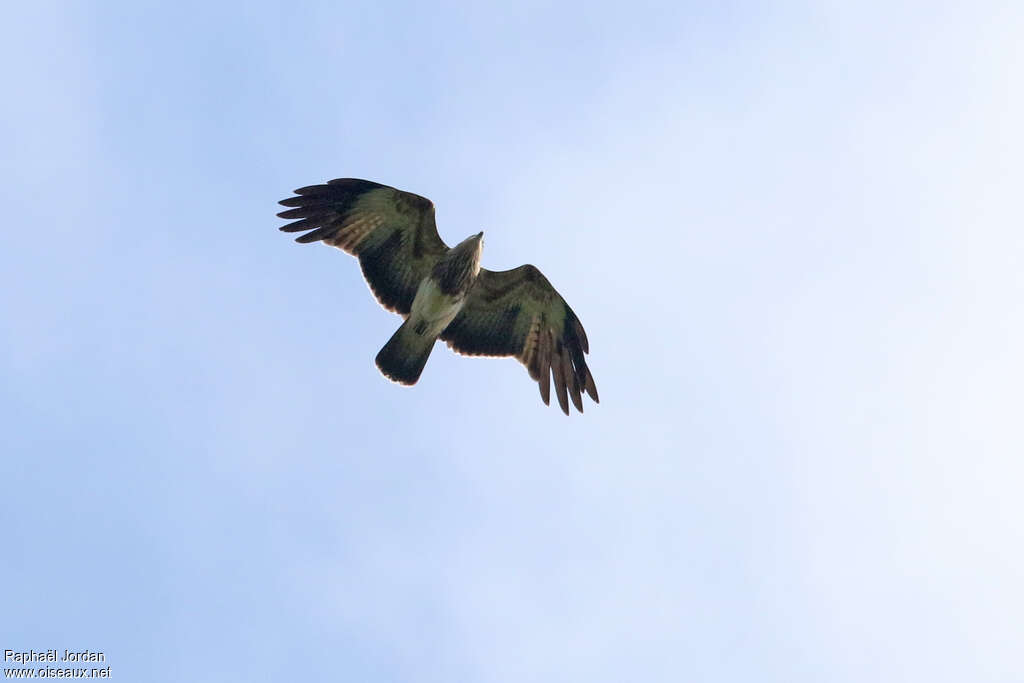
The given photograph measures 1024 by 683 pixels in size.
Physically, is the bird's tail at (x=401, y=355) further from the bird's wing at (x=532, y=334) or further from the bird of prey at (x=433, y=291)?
the bird's wing at (x=532, y=334)

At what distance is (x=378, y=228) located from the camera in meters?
13.1

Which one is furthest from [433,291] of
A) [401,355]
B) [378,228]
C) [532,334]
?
[532,334]

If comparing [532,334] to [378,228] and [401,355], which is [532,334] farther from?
[378,228]

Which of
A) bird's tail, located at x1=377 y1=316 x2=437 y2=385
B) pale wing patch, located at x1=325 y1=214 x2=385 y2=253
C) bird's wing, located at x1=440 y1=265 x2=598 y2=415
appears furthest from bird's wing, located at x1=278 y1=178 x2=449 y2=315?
bird's wing, located at x1=440 y1=265 x2=598 y2=415

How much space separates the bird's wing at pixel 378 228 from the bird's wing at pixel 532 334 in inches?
33.0

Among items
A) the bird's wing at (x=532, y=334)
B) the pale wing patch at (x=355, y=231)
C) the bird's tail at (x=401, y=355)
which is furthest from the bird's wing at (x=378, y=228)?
the bird's wing at (x=532, y=334)

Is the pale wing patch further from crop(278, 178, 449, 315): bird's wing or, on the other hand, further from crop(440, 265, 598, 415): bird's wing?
crop(440, 265, 598, 415): bird's wing

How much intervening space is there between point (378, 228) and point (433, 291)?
3.71 ft

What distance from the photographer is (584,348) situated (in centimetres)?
1379

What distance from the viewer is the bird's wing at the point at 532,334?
537 inches

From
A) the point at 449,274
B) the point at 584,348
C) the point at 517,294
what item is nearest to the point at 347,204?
the point at 449,274

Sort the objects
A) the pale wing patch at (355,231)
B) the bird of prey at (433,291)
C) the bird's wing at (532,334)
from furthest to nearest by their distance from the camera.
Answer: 1. the bird's wing at (532,334)
2. the pale wing patch at (355,231)
3. the bird of prey at (433,291)

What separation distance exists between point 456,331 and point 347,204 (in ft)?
7.10

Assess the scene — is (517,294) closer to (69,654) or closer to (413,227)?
(413,227)
